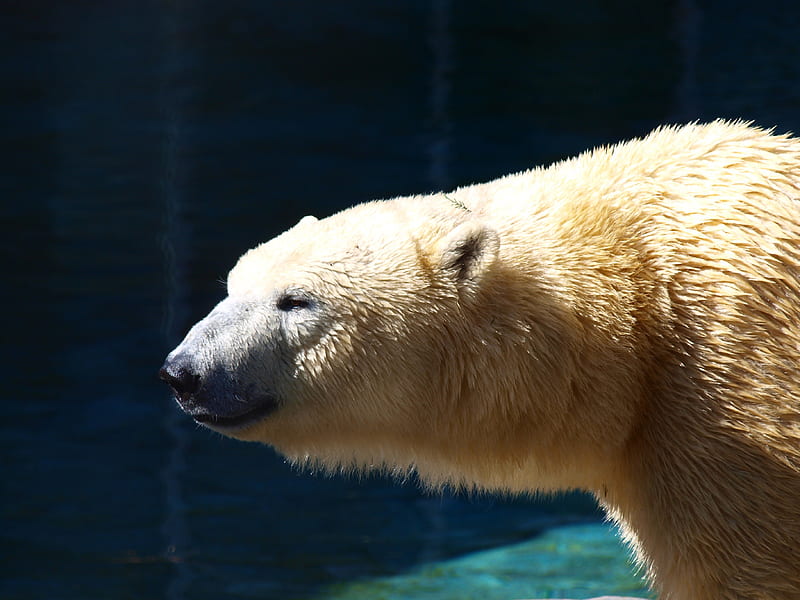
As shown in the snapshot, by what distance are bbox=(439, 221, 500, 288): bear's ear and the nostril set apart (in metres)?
0.58

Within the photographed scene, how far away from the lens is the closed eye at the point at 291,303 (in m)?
2.28

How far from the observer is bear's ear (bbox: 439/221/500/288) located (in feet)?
7.30

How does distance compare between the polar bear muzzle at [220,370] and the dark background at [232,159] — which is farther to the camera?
the dark background at [232,159]

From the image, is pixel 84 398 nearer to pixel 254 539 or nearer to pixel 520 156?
pixel 254 539

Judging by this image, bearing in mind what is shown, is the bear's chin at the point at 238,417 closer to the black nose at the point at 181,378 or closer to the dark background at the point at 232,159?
the black nose at the point at 181,378

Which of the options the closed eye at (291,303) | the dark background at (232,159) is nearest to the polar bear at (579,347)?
the closed eye at (291,303)

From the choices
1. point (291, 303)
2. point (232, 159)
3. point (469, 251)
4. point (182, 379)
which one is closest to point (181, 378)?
point (182, 379)

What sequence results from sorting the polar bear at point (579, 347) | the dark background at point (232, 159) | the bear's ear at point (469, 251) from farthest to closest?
the dark background at point (232, 159) < the bear's ear at point (469, 251) < the polar bear at point (579, 347)

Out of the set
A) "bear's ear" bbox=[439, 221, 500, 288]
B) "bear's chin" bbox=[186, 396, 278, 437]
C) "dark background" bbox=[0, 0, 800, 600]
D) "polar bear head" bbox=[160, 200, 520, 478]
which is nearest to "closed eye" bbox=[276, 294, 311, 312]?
"polar bear head" bbox=[160, 200, 520, 478]

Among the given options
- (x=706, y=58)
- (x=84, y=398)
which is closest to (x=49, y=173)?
(x=84, y=398)

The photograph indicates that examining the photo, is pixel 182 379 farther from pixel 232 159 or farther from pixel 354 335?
pixel 232 159

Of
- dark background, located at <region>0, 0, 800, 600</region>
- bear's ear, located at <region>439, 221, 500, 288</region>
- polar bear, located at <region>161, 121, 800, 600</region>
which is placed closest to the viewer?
polar bear, located at <region>161, 121, 800, 600</region>

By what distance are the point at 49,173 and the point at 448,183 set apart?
2844 mm

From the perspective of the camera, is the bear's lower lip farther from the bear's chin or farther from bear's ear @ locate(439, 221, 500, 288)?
bear's ear @ locate(439, 221, 500, 288)
